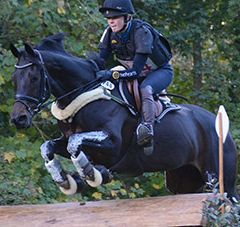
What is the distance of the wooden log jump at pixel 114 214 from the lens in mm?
5484

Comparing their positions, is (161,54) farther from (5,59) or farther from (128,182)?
(128,182)

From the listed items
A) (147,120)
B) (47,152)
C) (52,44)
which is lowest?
(47,152)

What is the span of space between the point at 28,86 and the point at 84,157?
723 mm

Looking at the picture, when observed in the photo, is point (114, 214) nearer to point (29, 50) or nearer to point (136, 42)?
point (29, 50)

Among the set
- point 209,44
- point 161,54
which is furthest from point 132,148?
point 209,44

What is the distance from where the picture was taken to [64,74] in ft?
21.4

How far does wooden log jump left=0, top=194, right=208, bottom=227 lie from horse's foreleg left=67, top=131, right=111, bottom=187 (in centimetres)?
22

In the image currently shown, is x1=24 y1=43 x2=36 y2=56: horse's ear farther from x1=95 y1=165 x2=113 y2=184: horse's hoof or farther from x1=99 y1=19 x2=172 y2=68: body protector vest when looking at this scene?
x1=95 y1=165 x2=113 y2=184: horse's hoof

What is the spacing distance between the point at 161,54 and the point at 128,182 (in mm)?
5129

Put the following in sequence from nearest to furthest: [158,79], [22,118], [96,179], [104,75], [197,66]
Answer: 1. [22,118]
2. [96,179]
3. [104,75]
4. [158,79]
5. [197,66]

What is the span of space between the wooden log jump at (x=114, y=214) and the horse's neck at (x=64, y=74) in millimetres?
967

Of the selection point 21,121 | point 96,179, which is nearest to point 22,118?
point 21,121

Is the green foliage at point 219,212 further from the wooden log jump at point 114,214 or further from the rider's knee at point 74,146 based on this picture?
the rider's knee at point 74,146

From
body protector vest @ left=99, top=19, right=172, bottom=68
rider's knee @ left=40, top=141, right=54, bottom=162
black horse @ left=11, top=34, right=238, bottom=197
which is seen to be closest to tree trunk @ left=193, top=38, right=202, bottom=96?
black horse @ left=11, top=34, right=238, bottom=197
